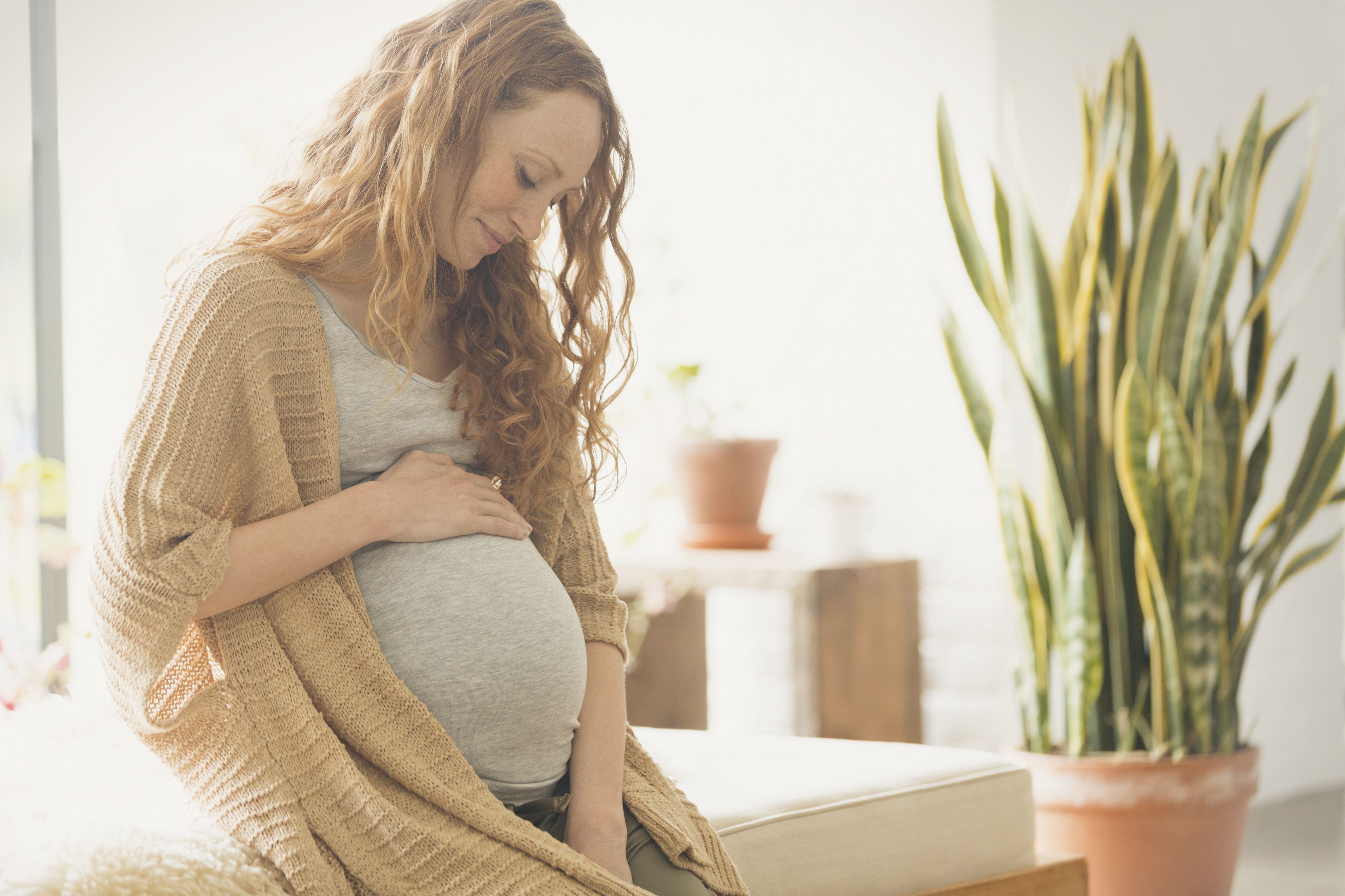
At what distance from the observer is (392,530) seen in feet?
3.68

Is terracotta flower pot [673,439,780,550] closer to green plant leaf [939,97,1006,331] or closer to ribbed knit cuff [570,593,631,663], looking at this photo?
green plant leaf [939,97,1006,331]

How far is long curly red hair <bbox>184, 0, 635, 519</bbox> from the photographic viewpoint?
3.71ft

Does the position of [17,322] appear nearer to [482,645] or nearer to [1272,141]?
[482,645]

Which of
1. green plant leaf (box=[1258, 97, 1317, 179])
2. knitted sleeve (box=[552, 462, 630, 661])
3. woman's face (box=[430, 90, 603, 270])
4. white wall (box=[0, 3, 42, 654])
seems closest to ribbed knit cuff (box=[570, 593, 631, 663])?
knitted sleeve (box=[552, 462, 630, 661])

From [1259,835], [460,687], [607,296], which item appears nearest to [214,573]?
[460,687]

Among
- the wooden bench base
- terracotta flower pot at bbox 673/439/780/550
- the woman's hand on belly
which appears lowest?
the wooden bench base

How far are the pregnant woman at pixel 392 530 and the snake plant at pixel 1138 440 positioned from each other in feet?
3.74

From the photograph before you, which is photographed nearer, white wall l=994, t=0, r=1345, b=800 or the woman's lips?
the woman's lips

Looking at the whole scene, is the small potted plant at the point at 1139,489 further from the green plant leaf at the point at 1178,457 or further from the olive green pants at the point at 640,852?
the olive green pants at the point at 640,852

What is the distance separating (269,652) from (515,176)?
504 mm

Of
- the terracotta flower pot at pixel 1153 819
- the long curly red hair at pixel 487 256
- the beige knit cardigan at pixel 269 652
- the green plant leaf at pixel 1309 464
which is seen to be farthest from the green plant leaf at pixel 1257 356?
the beige knit cardigan at pixel 269 652

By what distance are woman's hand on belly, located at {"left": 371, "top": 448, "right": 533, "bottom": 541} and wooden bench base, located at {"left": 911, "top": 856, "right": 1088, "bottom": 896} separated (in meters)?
0.74

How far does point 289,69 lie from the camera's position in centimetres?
278

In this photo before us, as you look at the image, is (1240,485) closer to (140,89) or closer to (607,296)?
(607,296)
